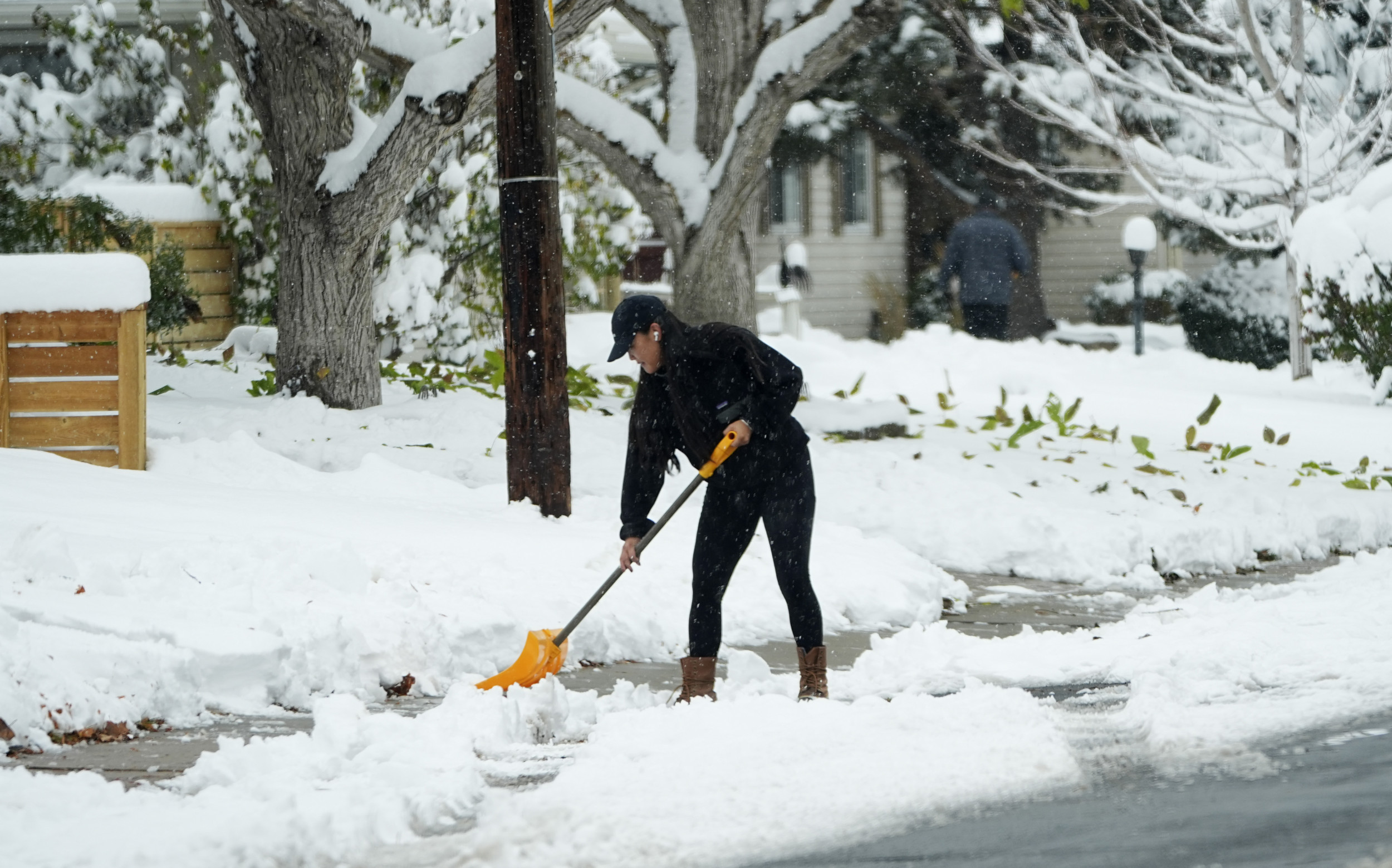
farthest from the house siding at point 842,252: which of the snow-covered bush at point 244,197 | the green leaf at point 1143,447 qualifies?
the green leaf at point 1143,447

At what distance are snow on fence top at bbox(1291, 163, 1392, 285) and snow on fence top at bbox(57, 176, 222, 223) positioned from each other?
986 centimetres

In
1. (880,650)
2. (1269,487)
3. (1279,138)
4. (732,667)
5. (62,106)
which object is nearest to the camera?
(732,667)

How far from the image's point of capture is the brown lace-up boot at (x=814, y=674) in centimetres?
527

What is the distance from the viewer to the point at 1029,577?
8.50m

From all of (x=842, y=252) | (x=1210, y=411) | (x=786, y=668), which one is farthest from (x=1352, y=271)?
(x=842, y=252)

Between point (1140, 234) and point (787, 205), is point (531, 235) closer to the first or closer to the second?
point (1140, 234)

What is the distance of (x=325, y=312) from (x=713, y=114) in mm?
3106

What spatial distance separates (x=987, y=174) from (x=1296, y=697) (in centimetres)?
1541

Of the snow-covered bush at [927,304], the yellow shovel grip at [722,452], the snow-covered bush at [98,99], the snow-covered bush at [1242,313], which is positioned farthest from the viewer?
the snow-covered bush at [927,304]

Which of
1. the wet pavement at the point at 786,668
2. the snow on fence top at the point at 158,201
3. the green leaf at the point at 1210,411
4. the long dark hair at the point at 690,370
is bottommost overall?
the wet pavement at the point at 786,668

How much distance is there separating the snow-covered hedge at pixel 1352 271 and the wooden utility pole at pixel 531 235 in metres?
8.54

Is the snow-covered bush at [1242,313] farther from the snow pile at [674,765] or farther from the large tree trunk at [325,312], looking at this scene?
the snow pile at [674,765]

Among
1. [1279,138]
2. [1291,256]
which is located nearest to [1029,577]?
[1291,256]

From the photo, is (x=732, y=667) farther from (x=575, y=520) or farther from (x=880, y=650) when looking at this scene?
(x=575, y=520)
